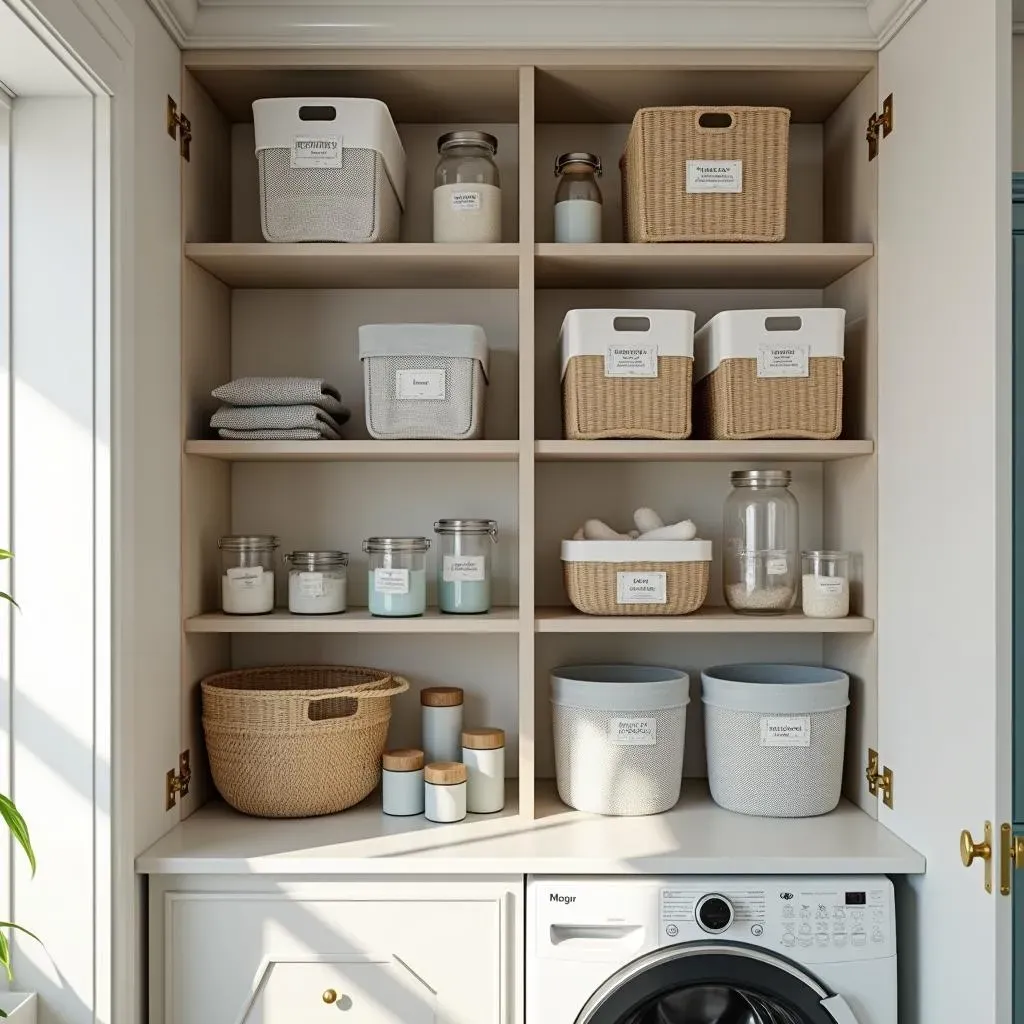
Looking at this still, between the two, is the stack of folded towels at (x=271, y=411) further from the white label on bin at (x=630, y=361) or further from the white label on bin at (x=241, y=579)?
the white label on bin at (x=630, y=361)

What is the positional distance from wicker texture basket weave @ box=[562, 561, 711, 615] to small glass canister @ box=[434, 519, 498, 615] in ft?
0.66

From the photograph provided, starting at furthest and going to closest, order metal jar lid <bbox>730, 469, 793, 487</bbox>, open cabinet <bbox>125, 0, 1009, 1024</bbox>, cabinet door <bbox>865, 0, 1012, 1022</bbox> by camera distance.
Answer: metal jar lid <bbox>730, 469, 793, 487</bbox> < open cabinet <bbox>125, 0, 1009, 1024</bbox> < cabinet door <bbox>865, 0, 1012, 1022</bbox>

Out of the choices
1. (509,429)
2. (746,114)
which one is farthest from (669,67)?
(509,429)

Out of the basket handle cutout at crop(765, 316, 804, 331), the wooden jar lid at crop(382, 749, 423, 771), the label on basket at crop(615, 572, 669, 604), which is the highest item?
the basket handle cutout at crop(765, 316, 804, 331)

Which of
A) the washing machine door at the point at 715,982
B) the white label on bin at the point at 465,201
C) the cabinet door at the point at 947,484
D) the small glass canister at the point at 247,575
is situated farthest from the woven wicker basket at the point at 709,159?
the washing machine door at the point at 715,982

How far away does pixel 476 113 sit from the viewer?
231cm

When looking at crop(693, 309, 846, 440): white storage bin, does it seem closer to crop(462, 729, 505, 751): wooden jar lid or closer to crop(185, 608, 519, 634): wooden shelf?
crop(185, 608, 519, 634): wooden shelf

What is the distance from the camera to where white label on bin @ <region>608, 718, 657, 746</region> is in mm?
2047

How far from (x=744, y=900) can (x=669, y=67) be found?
5.20 ft

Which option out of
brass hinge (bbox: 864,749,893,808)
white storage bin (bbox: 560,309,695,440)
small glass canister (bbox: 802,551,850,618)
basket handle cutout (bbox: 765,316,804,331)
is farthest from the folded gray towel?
brass hinge (bbox: 864,749,893,808)

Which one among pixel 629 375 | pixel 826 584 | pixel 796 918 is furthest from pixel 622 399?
pixel 796 918

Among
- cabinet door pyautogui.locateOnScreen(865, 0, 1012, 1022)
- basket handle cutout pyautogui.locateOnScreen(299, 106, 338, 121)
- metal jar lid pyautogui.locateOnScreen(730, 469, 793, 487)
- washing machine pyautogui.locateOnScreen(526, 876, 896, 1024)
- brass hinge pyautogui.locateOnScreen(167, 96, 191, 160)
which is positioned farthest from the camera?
metal jar lid pyautogui.locateOnScreen(730, 469, 793, 487)

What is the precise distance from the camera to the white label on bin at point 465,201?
208cm

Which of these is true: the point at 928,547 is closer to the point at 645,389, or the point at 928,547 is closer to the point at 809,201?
the point at 645,389
